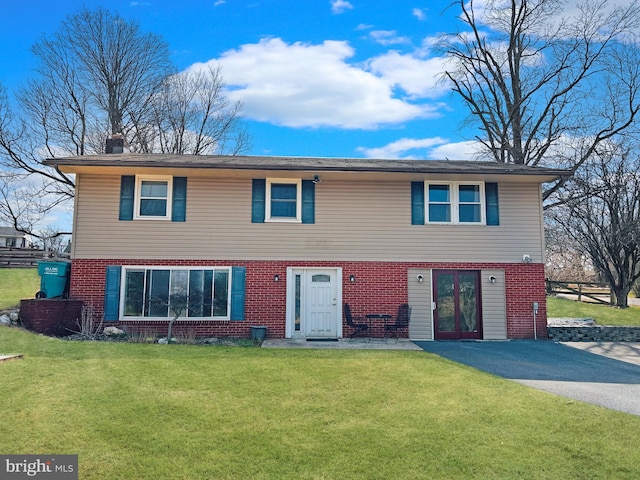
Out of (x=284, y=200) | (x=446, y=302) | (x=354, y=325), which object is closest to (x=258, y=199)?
(x=284, y=200)

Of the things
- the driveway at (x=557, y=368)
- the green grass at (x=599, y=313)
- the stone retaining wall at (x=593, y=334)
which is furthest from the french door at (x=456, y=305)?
the green grass at (x=599, y=313)

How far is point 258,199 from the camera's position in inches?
486

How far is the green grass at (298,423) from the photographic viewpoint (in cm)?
405

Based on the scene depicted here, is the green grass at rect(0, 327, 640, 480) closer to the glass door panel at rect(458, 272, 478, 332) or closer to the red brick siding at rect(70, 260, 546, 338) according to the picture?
the red brick siding at rect(70, 260, 546, 338)

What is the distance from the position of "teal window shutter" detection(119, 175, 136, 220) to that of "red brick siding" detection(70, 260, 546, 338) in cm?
133

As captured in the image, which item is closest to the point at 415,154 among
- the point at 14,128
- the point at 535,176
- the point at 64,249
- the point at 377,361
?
the point at 535,176

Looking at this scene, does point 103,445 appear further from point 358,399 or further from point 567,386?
point 567,386

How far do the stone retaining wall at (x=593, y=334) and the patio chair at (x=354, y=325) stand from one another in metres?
5.59

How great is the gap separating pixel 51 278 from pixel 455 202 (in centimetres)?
1169

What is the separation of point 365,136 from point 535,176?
9292mm

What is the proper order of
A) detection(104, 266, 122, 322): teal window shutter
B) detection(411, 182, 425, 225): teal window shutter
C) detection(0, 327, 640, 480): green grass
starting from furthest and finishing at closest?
1. detection(411, 182, 425, 225): teal window shutter
2. detection(104, 266, 122, 322): teal window shutter
3. detection(0, 327, 640, 480): green grass

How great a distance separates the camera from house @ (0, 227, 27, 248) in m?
48.1

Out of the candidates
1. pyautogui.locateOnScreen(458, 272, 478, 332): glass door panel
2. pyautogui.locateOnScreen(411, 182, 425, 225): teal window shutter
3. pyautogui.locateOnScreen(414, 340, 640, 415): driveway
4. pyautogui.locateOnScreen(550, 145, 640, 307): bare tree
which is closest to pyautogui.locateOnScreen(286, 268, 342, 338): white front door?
pyautogui.locateOnScreen(414, 340, 640, 415): driveway

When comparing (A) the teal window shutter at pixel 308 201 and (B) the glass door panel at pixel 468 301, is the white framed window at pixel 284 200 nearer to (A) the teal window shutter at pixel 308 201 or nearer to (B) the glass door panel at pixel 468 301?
(A) the teal window shutter at pixel 308 201
